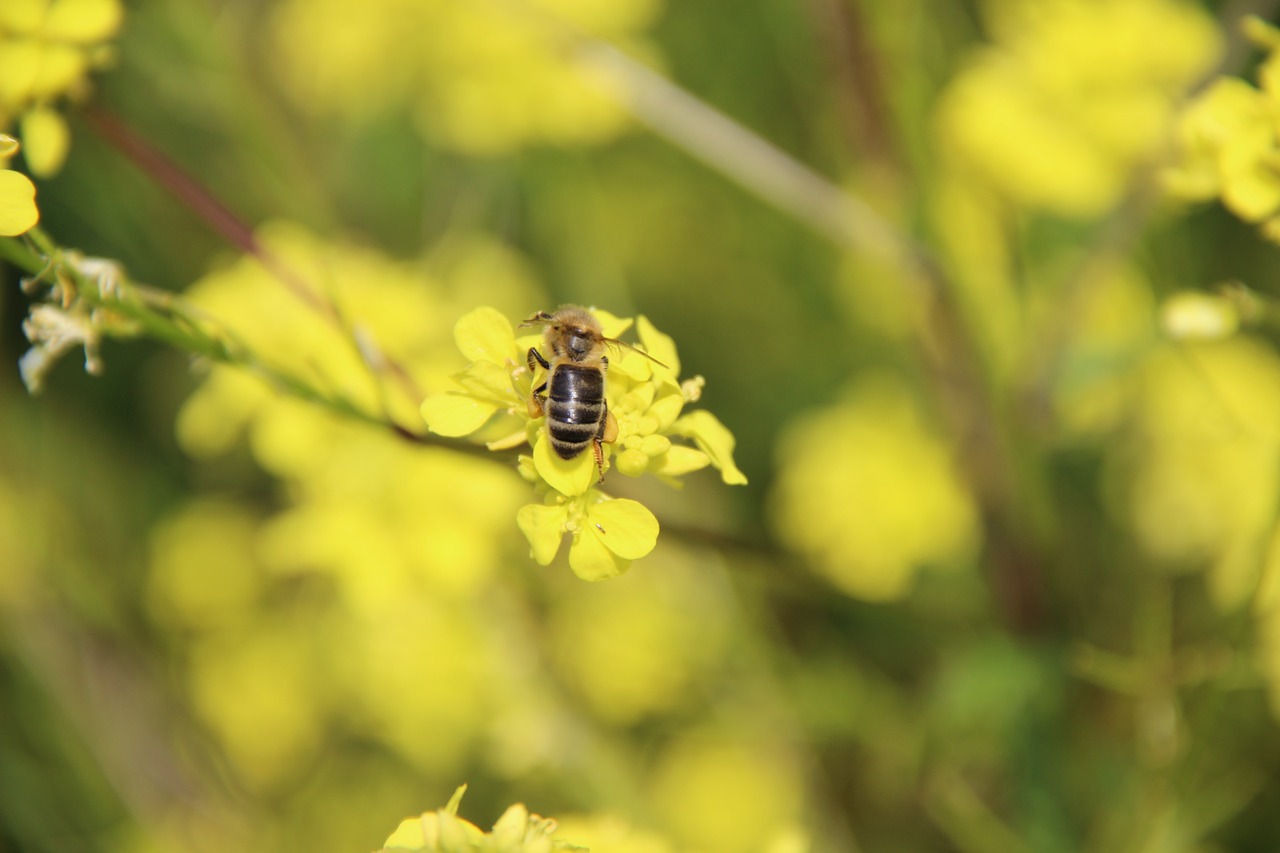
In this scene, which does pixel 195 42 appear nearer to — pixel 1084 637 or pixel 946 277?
pixel 946 277

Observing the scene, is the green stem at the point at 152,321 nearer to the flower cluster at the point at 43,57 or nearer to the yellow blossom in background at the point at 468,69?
the flower cluster at the point at 43,57

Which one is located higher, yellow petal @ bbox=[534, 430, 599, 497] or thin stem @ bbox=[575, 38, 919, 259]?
thin stem @ bbox=[575, 38, 919, 259]

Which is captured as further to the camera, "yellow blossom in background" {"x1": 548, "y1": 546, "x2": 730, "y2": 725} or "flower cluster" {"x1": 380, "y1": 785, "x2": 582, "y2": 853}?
"yellow blossom in background" {"x1": 548, "y1": 546, "x2": 730, "y2": 725}

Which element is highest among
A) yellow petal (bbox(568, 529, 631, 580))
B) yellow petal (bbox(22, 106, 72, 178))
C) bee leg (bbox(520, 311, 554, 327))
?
yellow petal (bbox(22, 106, 72, 178))

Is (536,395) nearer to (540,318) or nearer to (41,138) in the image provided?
(540,318)

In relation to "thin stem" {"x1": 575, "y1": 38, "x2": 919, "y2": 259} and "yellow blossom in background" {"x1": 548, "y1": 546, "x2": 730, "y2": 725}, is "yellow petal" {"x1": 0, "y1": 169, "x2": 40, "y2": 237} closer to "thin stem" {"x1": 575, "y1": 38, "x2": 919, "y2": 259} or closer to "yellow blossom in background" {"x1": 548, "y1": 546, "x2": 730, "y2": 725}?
"thin stem" {"x1": 575, "y1": 38, "x2": 919, "y2": 259}

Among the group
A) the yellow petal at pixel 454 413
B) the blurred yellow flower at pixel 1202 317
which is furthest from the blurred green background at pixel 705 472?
the yellow petal at pixel 454 413

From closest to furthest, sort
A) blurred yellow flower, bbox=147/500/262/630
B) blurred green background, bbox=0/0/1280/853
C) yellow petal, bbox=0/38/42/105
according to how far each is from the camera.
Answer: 1. yellow petal, bbox=0/38/42/105
2. blurred green background, bbox=0/0/1280/853
3. blurred yellow flower, bbox=147/500/262/630

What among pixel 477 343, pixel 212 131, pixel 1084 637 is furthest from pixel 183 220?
pixel 1084 637

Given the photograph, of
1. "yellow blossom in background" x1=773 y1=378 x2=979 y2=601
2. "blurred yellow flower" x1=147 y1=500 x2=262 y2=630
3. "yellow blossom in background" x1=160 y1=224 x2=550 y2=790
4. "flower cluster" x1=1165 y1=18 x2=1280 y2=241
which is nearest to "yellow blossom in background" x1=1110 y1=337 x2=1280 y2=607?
"yellow blossom in background" x1=773 y1=378 x2=979 y2=601
